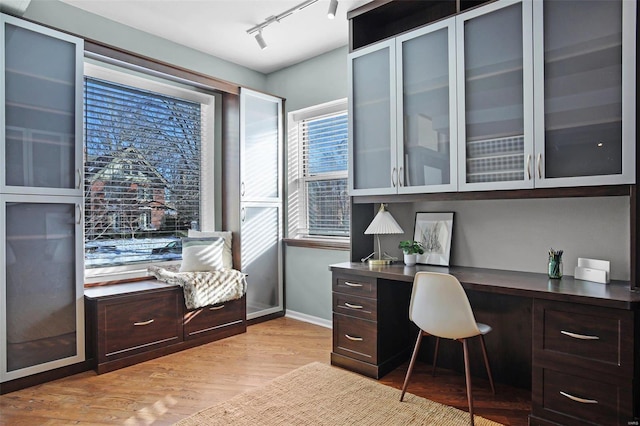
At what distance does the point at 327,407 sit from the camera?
2.31m

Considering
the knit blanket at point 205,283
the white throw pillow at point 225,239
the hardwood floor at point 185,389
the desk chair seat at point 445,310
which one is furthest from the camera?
the white throw pillow at point 225,239

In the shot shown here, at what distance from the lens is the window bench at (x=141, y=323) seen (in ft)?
9.41

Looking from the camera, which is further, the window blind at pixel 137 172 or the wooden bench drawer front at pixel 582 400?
the window blind at pixel 137 172

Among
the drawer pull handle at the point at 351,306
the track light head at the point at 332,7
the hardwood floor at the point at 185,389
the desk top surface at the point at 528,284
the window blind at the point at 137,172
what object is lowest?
the hardwood floor at the point at 185,389

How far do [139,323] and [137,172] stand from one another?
1.38m

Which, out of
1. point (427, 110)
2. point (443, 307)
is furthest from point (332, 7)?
point (443, 307)

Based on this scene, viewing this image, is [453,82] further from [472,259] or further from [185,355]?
[185,355]

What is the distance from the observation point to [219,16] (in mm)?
3232

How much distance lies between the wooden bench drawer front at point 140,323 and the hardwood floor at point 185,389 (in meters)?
0.15

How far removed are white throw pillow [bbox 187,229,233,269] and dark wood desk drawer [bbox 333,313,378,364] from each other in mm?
1448

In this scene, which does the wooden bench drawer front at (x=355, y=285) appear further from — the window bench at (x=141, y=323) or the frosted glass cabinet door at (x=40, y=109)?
the frosted glass cabinet door at (x=40, y=109)

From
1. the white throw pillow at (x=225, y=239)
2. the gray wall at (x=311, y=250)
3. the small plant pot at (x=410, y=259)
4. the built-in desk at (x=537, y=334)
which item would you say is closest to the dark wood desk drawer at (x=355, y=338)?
the built-in desk at (x=537, y=334)

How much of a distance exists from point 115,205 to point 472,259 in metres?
3.01

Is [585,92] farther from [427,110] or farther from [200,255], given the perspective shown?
[200,255]
